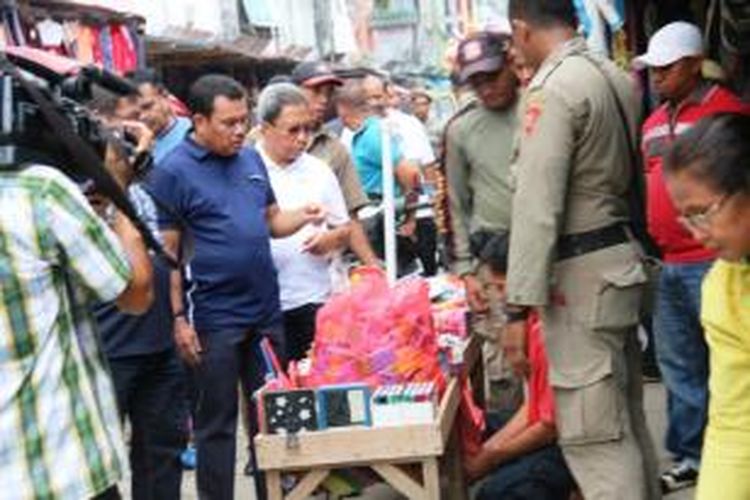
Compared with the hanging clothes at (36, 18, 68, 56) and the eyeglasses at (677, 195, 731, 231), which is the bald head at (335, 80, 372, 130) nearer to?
the hanging clothes at (36, 18, 68, 56)

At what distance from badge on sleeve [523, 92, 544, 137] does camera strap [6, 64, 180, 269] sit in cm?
144

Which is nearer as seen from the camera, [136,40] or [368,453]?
[368,453]

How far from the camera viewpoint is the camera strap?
256 cm

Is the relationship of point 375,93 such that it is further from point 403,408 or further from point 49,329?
point 49,329

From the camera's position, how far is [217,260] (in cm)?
475

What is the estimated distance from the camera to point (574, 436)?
12.8 feet

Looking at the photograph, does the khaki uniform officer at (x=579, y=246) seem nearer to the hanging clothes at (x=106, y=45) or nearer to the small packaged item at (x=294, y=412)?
the small packaged item at (x=294, y=412)

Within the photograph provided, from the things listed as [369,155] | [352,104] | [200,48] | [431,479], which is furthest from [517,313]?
[200,48]

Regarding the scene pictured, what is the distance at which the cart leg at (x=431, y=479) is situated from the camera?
12.9ft

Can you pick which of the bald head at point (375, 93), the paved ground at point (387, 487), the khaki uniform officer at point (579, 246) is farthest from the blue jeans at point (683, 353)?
the bald head at point (375, 93)

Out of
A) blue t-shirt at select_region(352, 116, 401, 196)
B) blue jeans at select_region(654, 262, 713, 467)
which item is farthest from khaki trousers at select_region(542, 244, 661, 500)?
blue t-shirt at select_region(352, 116, 401, 196)

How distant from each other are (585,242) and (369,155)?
4.06m

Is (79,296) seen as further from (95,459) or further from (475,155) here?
(475,155)

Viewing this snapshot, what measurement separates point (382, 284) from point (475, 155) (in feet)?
3.71
